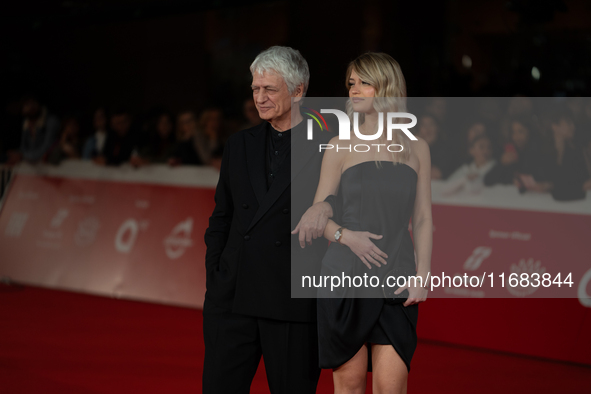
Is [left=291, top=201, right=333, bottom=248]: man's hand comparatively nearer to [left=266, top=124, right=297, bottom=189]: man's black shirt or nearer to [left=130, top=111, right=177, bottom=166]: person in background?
[left=266, top=124, right=297, bottom=189]: man's black shirt

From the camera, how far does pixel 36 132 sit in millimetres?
7840

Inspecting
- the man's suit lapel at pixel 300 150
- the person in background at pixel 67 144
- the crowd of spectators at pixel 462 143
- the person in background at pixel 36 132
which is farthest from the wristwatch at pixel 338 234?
the person in background at pixel 36 132

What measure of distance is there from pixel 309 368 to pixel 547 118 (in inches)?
148

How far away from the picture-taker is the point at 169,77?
12.6m

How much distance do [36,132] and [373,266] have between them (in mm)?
6673

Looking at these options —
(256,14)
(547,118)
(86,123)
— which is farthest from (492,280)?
(256,14)

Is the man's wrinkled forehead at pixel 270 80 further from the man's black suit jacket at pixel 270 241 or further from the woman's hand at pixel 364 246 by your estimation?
the woman's hand at pixel 364 246

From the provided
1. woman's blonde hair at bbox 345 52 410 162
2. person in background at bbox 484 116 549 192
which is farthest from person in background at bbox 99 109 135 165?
woman's blonde hair at bbox 345 52 410 162

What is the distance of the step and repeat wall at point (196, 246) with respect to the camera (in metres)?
4.81

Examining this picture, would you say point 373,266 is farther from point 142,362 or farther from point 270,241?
point 142,362

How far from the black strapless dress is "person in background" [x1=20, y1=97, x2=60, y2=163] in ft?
20.2

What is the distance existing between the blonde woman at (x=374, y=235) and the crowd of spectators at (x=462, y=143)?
1.89 metres

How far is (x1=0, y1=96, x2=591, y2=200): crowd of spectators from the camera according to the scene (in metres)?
5.03

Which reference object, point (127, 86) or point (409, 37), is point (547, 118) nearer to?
point (409, 37)
